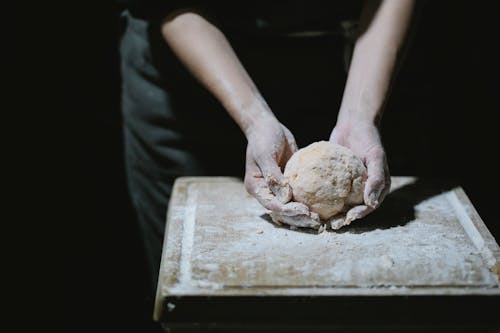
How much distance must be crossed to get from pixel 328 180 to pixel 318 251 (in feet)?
0.63

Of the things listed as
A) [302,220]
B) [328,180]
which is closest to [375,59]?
[328,180]

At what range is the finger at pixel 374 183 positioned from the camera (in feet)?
4.95

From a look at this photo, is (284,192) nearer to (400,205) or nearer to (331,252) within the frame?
(331,252)

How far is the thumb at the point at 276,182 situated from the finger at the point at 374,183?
0.19 metres

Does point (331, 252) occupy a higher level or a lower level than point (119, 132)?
higher

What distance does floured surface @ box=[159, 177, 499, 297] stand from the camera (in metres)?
1.29

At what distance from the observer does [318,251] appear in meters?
1.41

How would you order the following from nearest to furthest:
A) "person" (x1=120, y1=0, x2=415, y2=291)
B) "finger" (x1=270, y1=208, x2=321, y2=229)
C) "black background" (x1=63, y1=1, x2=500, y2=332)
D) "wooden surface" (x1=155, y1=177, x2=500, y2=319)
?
"wooden surface" (x1=155, y1=177, x2=500, y2=319), "finger" (x1=270, y1=208, x2=321, y2=229), "person" (x1=120, y1=0, x2=415, y2=291), "black background" (x1=63, y1=1, x2=500, y2=332)

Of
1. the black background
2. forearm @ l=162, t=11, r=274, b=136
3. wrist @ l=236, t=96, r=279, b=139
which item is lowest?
the black background

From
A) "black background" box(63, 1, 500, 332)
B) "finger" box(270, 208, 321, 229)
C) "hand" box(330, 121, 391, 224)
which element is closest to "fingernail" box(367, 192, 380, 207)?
"hand" box(330, 121, 391, 224)

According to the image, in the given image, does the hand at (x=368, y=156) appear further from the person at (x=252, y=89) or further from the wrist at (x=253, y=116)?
the wrist at (x=253, y=116)

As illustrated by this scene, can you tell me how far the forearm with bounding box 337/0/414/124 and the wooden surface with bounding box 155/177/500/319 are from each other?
27cm

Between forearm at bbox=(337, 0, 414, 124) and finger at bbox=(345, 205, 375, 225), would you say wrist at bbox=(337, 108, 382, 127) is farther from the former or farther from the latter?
finger at bbox=(345, 205, 375, 225)

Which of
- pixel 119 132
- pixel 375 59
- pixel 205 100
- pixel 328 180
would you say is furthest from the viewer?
pixel 119 132
